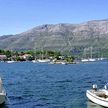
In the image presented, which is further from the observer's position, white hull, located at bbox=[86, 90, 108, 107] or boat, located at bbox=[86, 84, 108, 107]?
boat, located at bbox=[86, 84, 108, 107]

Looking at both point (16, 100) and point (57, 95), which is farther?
point (57, 95)

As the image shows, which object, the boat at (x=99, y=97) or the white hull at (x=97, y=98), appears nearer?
the white hull at (x=97, y=98)

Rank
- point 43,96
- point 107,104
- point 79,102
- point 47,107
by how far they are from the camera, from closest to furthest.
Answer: point 107,104
point 47,107
point 79,102
point 43,96

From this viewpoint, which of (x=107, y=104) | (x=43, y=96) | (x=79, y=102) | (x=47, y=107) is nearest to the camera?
(x=107, y=104)

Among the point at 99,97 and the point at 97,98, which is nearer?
the point at 99,97

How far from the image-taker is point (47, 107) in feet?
169

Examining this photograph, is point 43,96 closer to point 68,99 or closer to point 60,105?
point 68,99

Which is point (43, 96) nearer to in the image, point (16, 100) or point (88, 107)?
point (16, 100)

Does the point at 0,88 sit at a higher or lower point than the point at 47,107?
higher

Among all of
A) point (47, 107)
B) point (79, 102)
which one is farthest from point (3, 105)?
point (79, 102)

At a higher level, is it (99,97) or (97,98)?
(99,97)

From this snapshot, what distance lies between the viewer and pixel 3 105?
51.1 m

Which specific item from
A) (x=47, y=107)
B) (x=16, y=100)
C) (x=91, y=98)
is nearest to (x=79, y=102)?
(x=91, y=98)

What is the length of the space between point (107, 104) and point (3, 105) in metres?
14.7
